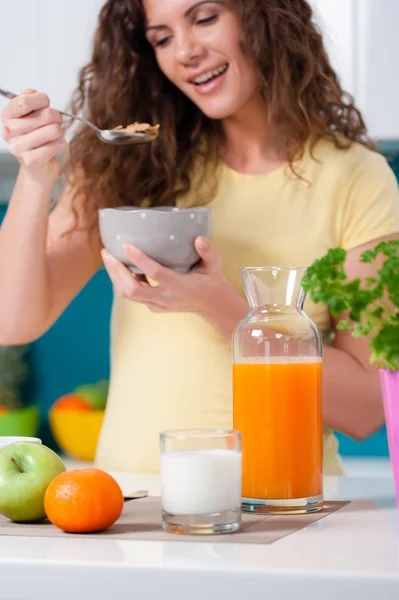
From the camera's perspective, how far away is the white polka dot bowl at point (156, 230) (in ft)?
4.21

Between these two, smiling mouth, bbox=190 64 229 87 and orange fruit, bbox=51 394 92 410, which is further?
orange fruit, bbox=51 394 92 410

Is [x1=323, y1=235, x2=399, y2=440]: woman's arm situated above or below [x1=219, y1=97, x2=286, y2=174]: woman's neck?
below

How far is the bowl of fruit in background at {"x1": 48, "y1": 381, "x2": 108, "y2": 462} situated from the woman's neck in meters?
1.06

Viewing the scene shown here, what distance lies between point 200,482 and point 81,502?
0.12 m

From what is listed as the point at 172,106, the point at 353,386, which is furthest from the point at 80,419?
the point at 353,386

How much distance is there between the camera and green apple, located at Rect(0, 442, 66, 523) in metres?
1.00

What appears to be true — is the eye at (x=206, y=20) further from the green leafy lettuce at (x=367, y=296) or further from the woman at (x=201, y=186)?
the green leafy lettuce at (x=367, y=296)

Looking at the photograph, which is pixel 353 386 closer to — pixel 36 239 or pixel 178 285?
pixel 178 285

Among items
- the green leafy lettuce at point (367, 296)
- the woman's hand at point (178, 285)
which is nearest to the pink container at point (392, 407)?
the green leafy lettuce at point (367, 296)

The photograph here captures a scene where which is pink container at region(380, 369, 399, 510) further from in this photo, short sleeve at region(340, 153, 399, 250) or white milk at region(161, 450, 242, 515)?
short sleeve at region(340, 153, 399, 250)

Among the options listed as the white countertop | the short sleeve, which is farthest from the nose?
the white countertop

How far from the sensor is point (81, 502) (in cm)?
94

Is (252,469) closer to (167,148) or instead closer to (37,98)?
(37,98)

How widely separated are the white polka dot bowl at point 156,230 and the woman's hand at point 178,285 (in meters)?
0.01
